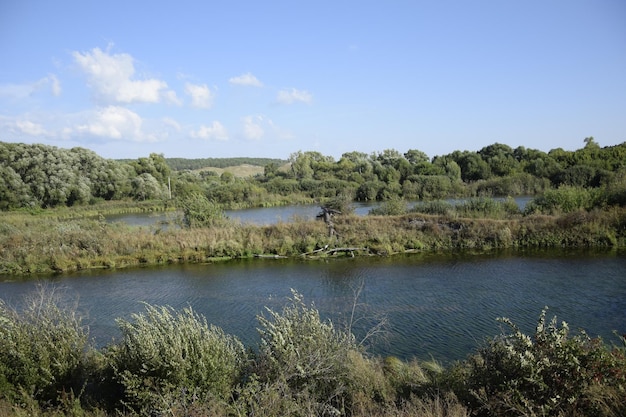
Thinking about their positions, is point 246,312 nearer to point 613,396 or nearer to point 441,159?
point 613,396

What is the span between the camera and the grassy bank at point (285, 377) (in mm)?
5480

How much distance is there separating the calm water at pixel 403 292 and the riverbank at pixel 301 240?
5.11 ft

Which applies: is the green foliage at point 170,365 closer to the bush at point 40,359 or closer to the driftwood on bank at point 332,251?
the bush at point 40,359

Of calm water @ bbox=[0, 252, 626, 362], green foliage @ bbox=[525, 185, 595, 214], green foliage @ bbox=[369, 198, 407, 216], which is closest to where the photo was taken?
calm water @ bbox=[0, 252, 626, 362]

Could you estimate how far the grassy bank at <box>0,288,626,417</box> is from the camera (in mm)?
5480

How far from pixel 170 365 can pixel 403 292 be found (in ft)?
37.3

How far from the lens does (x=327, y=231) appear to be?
1037 inches

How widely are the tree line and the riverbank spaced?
1352 cm

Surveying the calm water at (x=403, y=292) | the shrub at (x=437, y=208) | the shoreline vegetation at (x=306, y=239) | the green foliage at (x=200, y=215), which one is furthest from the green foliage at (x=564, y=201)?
the green foliage at (x=200, y=215)

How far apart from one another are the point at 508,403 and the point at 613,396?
3.89ft

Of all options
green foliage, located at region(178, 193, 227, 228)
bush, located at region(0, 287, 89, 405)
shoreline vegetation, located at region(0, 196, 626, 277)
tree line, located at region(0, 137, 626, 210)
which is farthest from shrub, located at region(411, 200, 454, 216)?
bush, located at region(0, 287, 89, 405)

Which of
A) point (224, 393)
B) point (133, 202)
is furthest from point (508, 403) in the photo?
point (133, 202)

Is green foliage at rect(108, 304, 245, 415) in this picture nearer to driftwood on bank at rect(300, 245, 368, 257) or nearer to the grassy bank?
the grassy bank

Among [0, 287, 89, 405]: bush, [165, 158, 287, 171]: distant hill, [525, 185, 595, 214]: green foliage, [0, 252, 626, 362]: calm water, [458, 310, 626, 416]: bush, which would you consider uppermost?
[165, 158, 287, 171]: distant hill
